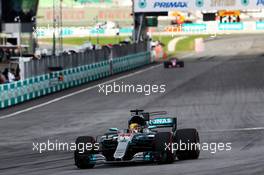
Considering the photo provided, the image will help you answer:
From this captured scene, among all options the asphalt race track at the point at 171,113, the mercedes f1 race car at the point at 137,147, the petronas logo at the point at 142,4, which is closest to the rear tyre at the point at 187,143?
the mercedes f1 race car at the point at 137,147

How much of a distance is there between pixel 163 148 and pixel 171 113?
14647 mm

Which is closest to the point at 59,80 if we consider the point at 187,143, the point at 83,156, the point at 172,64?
the point at 172,64

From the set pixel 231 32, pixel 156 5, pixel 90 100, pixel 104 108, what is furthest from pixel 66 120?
pixel 231 32

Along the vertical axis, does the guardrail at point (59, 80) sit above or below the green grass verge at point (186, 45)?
above

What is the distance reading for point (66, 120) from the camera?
31703 mm

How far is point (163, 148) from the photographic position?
17844 millimetres

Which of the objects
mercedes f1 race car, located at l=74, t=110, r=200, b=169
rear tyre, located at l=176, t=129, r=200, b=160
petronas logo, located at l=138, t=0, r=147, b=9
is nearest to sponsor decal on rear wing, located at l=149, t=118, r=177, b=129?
mercedes f1 race car, located at l=74, t=110, r=200, b=169

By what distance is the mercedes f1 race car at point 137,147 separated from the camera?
17953 mm

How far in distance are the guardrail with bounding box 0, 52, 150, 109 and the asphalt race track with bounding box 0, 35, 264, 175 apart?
741 millimetres

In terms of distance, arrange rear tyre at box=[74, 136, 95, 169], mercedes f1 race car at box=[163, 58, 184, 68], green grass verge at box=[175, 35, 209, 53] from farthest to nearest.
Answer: green grass verge at box=[175, 35, 209, 53] → mercedes f1 race car at box=[163, 58, 184, 68] → rear tyre at box=[74, 136, 95, 169]

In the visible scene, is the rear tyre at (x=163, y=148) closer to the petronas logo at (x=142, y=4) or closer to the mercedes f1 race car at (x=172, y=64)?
the mercedes f1 race car at (x=172, y=64)

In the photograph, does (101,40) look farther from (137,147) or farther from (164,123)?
(137,147)

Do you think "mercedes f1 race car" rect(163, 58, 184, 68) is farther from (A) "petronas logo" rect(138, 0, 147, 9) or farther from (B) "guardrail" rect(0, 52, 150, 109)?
(A) "petronas logo" rect(138, 0, 147, 9)

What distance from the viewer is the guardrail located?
3909cm
